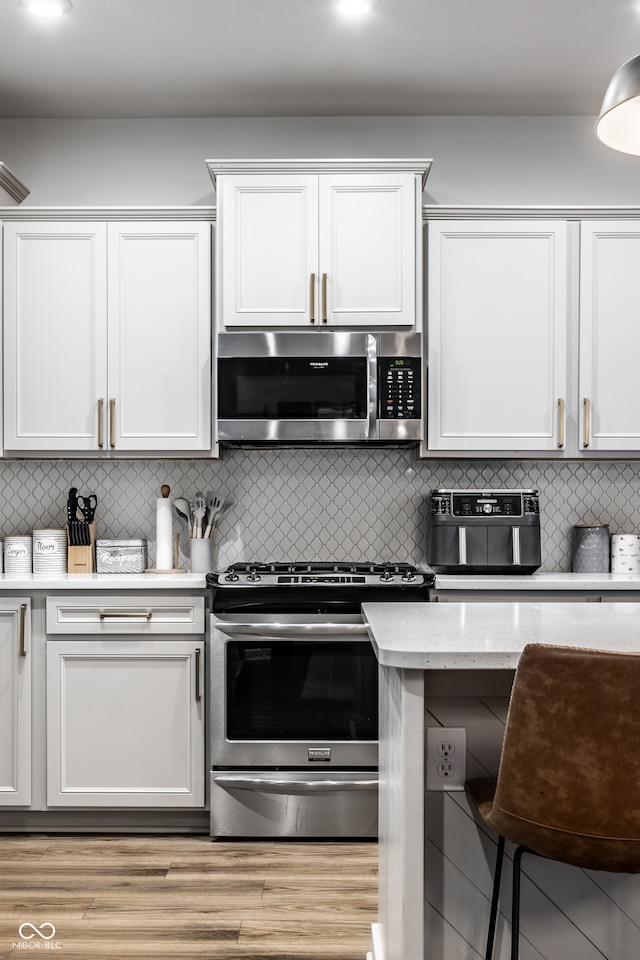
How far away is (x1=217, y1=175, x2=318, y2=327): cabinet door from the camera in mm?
3113

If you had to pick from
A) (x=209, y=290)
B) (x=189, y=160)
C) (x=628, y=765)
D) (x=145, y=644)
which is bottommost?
(x=145, y=644)

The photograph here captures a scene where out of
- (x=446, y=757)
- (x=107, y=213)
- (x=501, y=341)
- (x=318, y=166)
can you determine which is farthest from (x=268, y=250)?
(x=446, y=757)

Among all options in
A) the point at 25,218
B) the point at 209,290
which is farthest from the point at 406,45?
the point at 25,218

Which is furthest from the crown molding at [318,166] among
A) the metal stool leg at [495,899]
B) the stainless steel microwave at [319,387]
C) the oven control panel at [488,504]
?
the metal stool leg at [495,899]

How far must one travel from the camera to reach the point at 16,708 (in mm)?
2965

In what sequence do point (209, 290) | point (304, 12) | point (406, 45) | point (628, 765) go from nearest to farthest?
point (628, 765), point (304, 12), point (406, 45), point (209, 290)

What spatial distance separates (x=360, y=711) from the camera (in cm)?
290

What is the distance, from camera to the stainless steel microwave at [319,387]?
10.2ft

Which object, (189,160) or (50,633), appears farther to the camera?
(189,160)

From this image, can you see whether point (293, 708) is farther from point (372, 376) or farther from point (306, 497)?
point (372, 376)

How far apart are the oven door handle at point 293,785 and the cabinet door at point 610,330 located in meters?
1.58

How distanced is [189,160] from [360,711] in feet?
8.13

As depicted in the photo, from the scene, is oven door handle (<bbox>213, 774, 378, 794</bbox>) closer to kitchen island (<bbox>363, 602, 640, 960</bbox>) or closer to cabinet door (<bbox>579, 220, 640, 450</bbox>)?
kitchen island (<bbox>363, 602, 640, 960</bbox>)

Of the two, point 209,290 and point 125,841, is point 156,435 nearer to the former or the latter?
point 209,290
